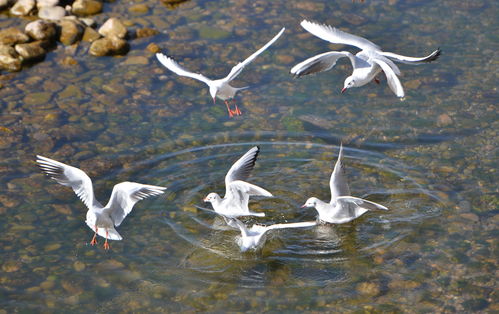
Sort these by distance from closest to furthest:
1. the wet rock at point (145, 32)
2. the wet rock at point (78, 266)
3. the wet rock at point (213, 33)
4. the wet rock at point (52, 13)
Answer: the wet rock at point (78, 266) → the wet rock at point (213, 33) → the wet rock at point (145, 32) → the wet rock at point (52, 13)

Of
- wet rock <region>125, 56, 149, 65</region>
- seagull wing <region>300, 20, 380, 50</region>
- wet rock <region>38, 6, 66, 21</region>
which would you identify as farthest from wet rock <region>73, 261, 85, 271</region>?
wet rock <region>38, 6, 66, 21</region>

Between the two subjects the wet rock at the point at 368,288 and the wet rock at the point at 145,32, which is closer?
the wet rock at the point at 368,288

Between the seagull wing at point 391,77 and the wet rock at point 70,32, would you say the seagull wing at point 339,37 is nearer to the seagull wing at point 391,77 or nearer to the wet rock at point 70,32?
the seagull wing at point 391,77

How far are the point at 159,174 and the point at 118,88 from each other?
2.74 meters

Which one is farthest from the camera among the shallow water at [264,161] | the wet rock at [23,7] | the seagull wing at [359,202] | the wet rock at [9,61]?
the wet rock at [23,7]

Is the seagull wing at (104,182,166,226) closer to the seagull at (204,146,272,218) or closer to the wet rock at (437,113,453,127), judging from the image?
the seagull at (204,146,272,218)

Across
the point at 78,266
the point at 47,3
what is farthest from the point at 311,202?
the point at 47,3

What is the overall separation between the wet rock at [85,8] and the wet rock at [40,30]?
3.12 feet

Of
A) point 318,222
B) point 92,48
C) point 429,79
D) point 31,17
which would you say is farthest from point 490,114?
point 31,17

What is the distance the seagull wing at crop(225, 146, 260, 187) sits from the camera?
8.95 metres

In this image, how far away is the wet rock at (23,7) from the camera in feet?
47.0

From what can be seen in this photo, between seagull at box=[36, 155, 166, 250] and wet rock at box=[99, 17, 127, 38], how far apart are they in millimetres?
5223

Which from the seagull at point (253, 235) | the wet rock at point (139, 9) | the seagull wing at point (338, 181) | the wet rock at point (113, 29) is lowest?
the wet rock at point (139, 9)

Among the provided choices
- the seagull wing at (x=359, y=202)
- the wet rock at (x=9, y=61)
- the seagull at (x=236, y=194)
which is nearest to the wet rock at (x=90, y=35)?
the wet rock at (x=9, y=61)
